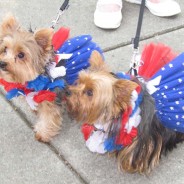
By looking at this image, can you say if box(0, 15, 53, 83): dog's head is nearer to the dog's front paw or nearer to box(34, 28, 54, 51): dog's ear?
box(34, 28, 54, 51): dog's ear

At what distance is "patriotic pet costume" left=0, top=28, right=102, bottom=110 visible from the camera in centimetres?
285

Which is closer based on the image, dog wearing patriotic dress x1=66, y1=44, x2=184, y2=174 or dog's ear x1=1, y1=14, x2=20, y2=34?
dog wearing patriotic dress x1=66, y1=44, x2=184, y2=174

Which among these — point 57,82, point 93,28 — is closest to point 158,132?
point 57,82

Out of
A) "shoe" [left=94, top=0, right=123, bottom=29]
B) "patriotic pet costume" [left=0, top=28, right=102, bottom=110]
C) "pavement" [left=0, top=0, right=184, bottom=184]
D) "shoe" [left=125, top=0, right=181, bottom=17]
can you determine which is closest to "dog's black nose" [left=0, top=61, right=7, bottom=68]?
"patriotic pet costume" [left=0, top=28, right=102, bottom=110]

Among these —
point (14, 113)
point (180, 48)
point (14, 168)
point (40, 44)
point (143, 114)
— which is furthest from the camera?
point (180, 48)

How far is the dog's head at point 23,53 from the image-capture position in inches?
107

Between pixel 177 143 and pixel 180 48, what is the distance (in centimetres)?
120

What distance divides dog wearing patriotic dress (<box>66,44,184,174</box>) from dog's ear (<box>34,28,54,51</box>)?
31 cm

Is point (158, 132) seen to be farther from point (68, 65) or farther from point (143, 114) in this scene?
point (68, 65)

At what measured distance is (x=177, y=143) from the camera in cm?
306

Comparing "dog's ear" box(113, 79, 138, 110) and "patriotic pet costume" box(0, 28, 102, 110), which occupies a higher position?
"dog's ear" box(113, 79, 138, 110)

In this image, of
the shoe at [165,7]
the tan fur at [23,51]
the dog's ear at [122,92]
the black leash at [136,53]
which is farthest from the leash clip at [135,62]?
the shoe at [165,7]

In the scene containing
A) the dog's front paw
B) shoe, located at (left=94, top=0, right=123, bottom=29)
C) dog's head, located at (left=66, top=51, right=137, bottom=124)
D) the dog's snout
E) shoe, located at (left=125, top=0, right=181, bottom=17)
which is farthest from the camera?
shoe, located at (left=125, top=0, right=181, bottom=17)

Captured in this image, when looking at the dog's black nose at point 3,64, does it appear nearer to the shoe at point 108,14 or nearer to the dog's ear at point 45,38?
the dog's ear at point 45,38
